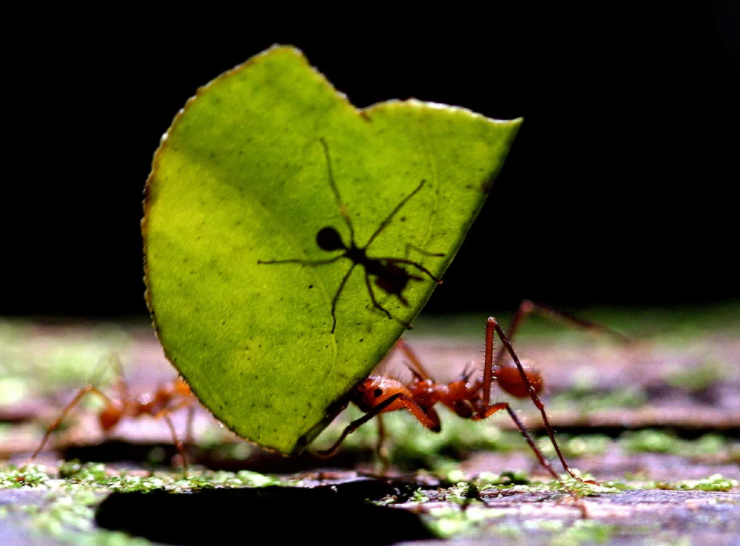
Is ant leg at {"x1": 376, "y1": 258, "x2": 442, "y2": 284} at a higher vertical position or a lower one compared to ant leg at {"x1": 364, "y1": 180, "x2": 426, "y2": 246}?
lower

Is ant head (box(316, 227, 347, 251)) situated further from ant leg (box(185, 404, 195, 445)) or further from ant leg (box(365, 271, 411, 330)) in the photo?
ant leg (box(185, 404, 195, 445))

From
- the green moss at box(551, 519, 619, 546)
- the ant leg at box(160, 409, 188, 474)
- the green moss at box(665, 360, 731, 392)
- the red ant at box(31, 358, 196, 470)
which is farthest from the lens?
the green moss at box(665, 360, 731, 392)

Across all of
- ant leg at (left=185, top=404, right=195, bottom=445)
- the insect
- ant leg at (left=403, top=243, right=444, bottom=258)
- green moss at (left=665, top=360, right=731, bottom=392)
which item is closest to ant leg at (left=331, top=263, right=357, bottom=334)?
the insect

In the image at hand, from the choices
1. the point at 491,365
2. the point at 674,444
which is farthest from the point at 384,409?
the point at 674,444

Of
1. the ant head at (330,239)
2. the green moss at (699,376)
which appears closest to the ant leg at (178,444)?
the ant head at (330,239)

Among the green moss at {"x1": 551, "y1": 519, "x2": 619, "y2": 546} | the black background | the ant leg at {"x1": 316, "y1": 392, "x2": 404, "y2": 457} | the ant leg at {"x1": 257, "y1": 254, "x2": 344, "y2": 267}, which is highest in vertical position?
the black background

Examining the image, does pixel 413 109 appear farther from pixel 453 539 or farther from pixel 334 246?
pixel 453 539

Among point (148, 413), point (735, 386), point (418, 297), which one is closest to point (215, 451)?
point (148, 413)
